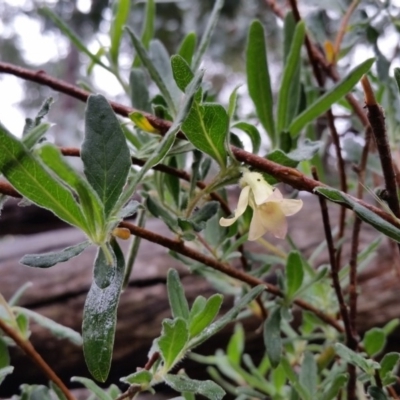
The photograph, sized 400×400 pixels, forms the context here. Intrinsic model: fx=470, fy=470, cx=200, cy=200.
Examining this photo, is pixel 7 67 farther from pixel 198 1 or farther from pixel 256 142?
pixel 198 1

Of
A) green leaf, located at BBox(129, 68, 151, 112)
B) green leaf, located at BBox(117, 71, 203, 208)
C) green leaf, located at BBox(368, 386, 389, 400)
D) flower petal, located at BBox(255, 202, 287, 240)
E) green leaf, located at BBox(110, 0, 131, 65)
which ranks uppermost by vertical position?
green leaf, located at BBox(110, 0, 131, 65)

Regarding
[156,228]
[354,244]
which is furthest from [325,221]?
[156,228]

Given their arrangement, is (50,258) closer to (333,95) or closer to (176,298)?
(176,298)

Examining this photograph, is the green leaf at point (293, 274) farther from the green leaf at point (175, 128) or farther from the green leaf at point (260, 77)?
the green leaf at point (175, 128)

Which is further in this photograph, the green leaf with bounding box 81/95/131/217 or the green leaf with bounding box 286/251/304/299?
the green leaf with bounding box 286/251/304/299

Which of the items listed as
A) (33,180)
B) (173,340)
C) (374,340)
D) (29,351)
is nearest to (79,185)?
(33,180)

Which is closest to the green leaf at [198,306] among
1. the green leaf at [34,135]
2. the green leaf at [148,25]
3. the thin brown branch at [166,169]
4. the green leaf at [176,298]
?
the green leaf at [176,298]

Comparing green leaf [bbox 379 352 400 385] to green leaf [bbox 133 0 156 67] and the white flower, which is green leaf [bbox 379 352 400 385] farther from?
green leaf [bbox 133 0 156 67]

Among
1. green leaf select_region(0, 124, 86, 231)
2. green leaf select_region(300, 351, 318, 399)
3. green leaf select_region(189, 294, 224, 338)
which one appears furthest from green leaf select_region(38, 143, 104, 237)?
green leaf select_region(300, 351, 318, 399)
